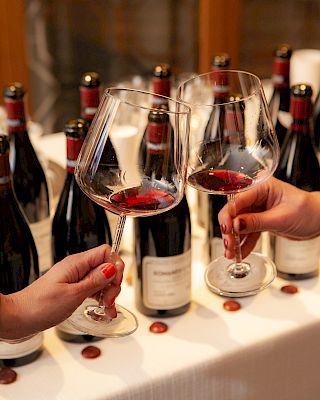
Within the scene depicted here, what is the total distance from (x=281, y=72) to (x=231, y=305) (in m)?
0.54

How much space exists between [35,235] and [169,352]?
0.34 metres

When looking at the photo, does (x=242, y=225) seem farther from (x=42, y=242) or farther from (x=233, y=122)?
(x=42, y=242)

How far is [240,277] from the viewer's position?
1.10m

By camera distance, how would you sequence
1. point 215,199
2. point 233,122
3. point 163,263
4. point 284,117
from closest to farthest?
point 233,122
point 163,263
point 215,199
point 284,117

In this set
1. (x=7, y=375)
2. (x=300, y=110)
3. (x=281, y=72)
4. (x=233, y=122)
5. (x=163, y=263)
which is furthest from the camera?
(x=281, y=72)

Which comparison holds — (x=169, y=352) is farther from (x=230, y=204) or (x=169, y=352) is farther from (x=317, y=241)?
(x=317, y=241)

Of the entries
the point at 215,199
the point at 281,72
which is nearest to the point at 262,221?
the point at 215,199

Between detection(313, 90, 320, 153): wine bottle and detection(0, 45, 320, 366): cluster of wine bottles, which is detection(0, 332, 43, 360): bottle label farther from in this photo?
detection(313, 90, 320, 153): wine bottle

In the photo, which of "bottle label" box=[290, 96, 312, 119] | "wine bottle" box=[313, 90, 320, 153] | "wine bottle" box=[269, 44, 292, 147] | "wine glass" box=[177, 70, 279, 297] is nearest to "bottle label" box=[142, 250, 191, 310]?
"wine glass" box=[177, 70, 279, 297]

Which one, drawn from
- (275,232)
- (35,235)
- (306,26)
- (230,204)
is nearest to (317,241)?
(275,232)

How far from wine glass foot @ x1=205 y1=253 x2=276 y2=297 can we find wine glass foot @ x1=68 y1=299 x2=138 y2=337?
0.45 feet

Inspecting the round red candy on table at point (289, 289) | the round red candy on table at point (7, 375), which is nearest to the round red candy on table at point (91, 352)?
the round red candy on table at point (7, 375)

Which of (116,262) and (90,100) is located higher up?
(90,100)

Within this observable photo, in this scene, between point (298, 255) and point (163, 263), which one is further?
point (298, 255)
